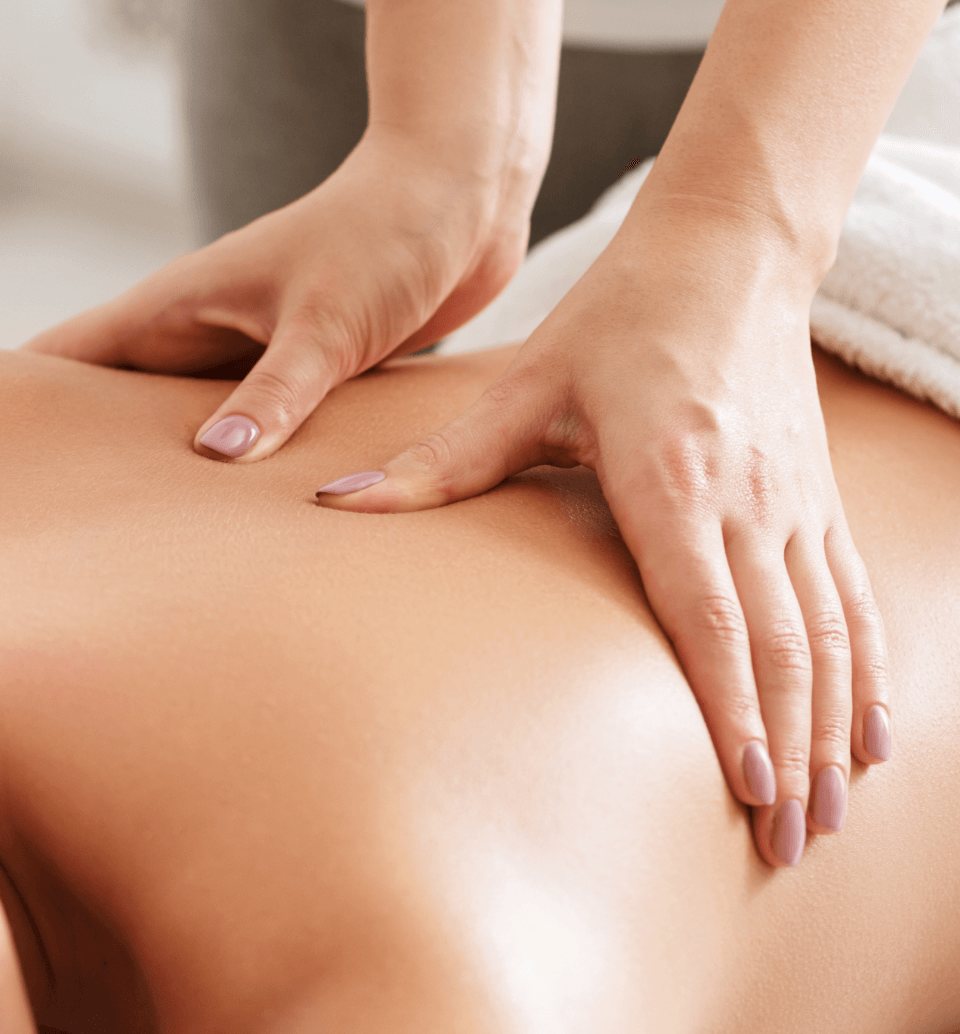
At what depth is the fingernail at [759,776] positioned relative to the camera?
20.0 inches

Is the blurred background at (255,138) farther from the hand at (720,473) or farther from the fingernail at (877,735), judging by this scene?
the fingernail at (877,735)

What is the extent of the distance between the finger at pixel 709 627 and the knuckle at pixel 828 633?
38 millimetres

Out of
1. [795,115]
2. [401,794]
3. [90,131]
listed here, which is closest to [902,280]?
[795,115]

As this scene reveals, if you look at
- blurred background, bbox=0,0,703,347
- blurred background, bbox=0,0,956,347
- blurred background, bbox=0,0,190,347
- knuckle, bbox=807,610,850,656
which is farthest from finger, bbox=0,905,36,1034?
blurred background, bbox=0,0,190,347

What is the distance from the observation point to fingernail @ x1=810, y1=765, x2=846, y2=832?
1.73 feet

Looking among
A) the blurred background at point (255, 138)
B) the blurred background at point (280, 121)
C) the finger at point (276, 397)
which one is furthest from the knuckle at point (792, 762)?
the blurred background at point (255, 138)

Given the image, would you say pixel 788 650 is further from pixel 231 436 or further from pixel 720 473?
pixel 231 436

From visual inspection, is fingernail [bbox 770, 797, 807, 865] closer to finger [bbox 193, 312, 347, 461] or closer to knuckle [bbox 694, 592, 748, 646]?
knuckle [bbox 694, 592, 748, 646]

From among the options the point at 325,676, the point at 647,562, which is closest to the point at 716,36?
the point at 647,562

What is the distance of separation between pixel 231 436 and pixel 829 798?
1.21ft

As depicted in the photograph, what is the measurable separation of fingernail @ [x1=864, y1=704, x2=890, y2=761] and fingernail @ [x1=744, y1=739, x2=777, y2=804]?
0.23ft

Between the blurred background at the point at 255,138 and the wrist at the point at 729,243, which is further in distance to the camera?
the blurred background at the point at 255,138

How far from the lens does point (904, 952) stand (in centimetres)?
56

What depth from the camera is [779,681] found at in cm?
55
